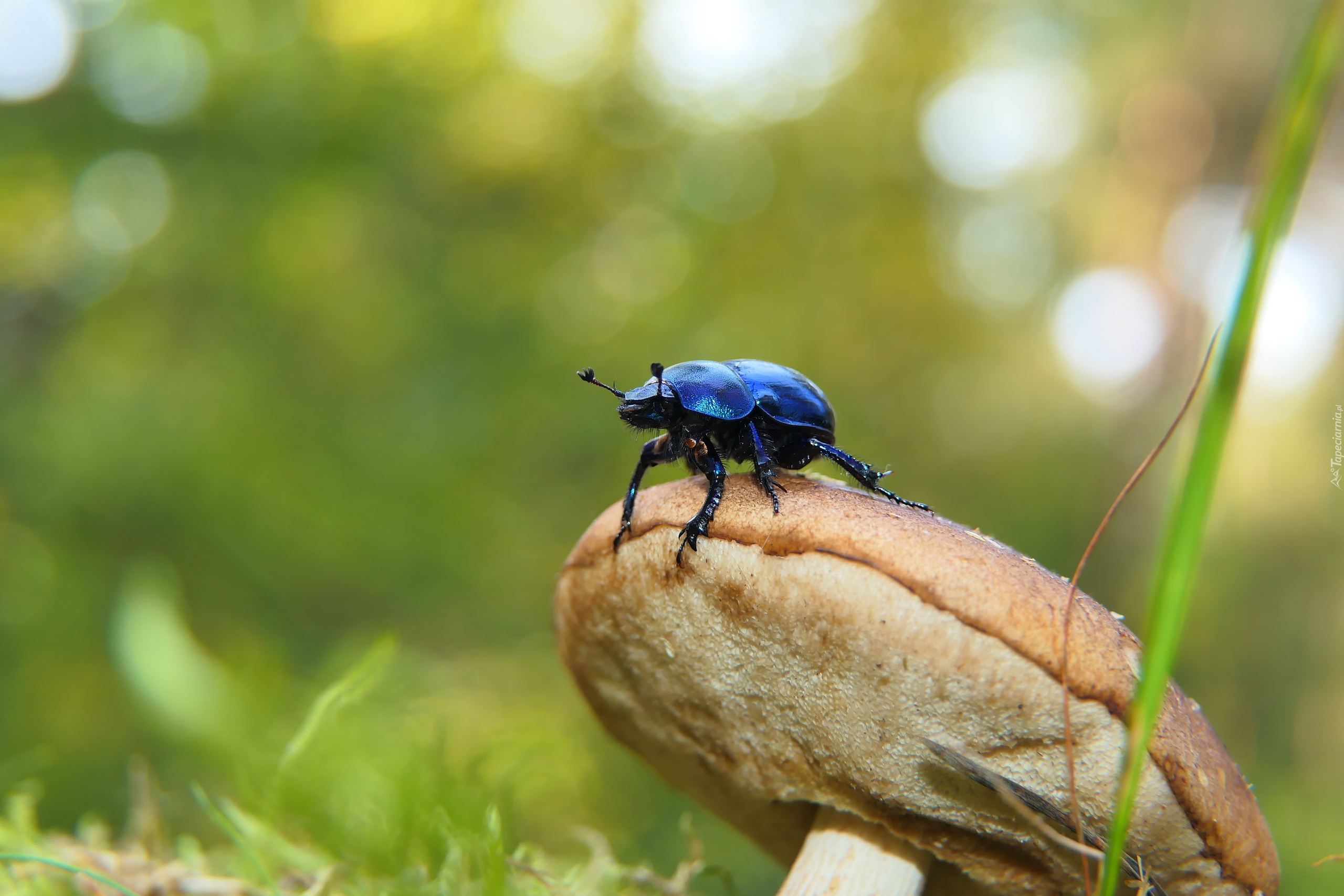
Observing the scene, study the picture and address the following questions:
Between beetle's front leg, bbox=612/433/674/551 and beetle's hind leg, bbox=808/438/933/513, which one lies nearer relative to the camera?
beetle's front leg, bbox=612/433/674/551

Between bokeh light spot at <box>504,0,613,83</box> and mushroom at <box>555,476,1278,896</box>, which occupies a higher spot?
bokeh light spot at <box>504,0,613,83</box>

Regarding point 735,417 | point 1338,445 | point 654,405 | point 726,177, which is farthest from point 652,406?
point 726,177

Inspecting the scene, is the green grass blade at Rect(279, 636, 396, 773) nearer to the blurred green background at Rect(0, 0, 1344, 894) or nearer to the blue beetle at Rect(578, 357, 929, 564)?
the blue beetle at Rect(578, 357, 929, 564)

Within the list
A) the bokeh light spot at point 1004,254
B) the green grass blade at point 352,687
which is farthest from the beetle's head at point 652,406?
the bokeh light spot at point 1004,254

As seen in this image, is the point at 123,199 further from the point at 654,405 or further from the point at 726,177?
the point at 654,405

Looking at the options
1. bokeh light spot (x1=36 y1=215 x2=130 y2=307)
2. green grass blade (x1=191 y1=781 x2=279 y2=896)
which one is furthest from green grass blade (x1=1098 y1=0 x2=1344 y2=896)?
bokeh light spot (x1=36 y1=215 x2=130 y2=307)

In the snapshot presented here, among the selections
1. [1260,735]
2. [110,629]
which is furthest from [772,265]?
[1260,735]
